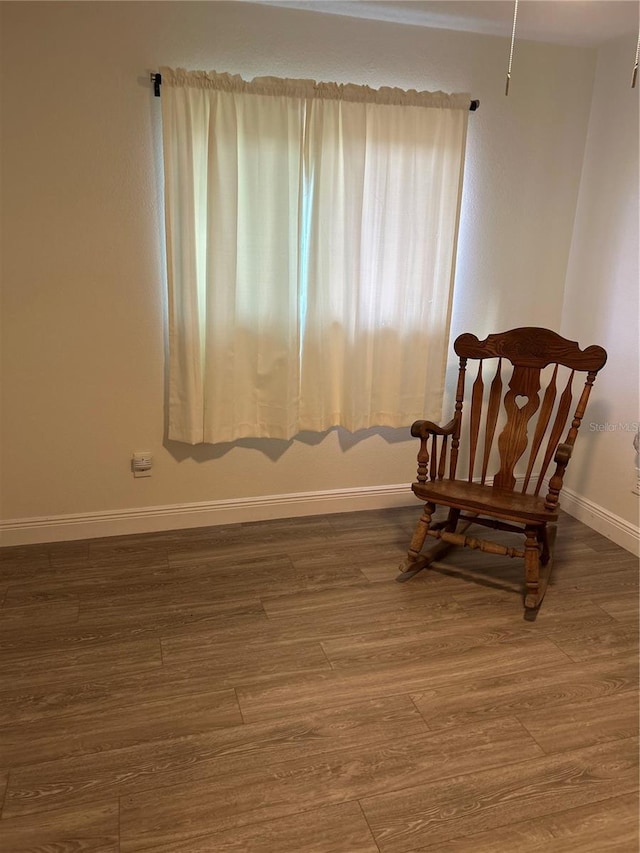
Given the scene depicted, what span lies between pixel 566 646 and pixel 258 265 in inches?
79.1

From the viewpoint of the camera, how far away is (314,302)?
2.93 meters

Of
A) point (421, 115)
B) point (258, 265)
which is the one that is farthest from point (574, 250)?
point (258, 265)

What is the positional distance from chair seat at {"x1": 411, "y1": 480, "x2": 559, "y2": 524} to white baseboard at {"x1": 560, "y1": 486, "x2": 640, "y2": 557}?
0.72 metres

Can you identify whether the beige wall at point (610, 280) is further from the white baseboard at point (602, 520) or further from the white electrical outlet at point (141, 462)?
the white electrical outlet at point (141, 462)

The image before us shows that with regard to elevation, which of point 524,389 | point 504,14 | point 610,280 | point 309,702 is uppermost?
point 504,14

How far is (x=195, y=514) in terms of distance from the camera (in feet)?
10.3

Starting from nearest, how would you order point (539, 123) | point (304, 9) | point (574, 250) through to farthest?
point (304, 9) < point (539, 123) < point (574, 250)

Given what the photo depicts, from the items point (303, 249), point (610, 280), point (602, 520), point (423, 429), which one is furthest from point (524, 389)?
point (303, 249)

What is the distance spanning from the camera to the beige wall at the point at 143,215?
8.32 feet

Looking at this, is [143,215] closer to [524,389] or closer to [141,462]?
[141,462]

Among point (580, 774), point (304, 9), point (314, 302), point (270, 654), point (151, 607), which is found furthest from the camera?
point (314, 302)

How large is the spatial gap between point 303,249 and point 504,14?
1.32 m

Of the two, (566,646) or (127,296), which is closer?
(566,646)

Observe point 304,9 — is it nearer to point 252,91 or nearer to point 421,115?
point 252,91
